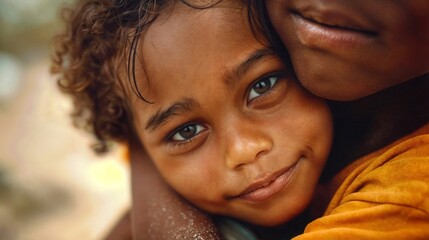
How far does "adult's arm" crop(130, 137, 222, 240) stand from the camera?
1329mm

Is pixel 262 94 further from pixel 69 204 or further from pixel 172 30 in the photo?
pixel 69 204

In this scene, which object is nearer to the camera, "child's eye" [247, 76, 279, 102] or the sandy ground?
"child's eye" [247, 76, 279, 102]

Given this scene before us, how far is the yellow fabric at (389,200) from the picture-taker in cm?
98

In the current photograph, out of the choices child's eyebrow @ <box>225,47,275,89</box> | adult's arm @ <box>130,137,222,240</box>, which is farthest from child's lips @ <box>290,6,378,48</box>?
adult's arm @ <box>130,137,222,240</box>

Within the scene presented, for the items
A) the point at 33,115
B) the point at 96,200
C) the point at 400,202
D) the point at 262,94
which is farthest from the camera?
the point at 33,115

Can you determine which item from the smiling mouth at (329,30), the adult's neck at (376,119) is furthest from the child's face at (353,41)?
the adult's neck at (376,119)

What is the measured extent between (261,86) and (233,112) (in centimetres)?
8

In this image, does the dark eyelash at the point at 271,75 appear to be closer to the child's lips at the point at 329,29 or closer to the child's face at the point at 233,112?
the child's face at the point at 233,112

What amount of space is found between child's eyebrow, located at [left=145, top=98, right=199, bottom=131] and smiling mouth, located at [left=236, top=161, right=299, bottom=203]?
0.65ft

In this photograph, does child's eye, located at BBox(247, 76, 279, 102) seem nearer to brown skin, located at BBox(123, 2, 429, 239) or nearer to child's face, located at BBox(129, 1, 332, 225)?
child's face, located at BBox(129, 1, 332, 225)

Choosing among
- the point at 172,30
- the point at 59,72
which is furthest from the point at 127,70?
the point at 59,72

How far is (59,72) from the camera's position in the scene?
170 cm

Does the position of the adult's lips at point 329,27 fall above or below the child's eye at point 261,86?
above

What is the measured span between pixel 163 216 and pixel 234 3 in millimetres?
508
